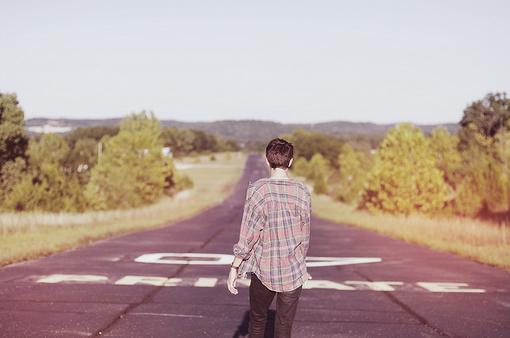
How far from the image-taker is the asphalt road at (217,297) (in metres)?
7.49

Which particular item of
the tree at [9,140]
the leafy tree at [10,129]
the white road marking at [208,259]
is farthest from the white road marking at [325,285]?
the leafy tree at [10,129]

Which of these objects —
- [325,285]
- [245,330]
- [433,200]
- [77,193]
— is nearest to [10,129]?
[77,193]

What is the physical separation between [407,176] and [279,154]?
32448 mm

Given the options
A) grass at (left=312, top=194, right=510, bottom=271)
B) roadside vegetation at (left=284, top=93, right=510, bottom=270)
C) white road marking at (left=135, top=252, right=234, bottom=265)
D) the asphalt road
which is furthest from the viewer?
roadside vegetation at (left=284, top=93, right=510, bottom=270)

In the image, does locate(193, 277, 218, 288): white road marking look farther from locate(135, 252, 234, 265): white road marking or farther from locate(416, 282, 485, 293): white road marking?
locate(416, 282, 485, 293): white road marking

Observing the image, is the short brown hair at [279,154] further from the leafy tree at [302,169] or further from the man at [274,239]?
the leafy tree at [302,169]

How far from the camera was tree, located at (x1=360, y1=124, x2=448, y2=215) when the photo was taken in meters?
36.1

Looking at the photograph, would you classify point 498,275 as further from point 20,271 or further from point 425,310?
point 20,271

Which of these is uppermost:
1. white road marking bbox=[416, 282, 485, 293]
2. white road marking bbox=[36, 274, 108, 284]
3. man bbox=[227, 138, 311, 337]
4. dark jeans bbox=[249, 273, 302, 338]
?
man bbox=[227, 138, 311, 337]

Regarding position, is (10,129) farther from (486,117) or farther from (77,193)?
(486,117)

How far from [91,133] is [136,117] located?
10622cm

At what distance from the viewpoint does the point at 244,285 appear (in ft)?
36.0

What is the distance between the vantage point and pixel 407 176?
36250mm

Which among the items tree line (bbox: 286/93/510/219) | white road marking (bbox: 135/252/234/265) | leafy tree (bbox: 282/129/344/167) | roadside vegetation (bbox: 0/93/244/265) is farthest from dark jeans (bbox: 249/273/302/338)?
leafy tree (bbox: 282/129/344/167)
